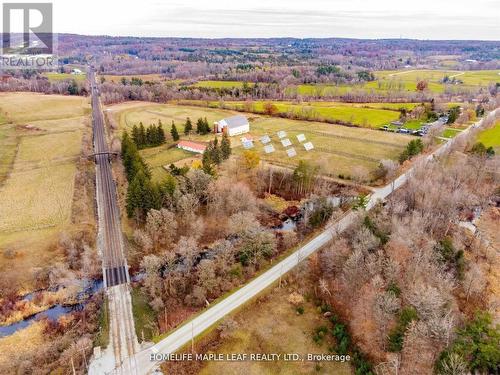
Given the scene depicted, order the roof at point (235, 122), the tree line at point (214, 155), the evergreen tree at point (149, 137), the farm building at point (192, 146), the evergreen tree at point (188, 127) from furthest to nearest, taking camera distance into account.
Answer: the evergreen tree at point (188, 127)
the roof at point (235, 122)
the evergreen tree at point (149, 137)
the farm building at point (192, 146)
the tree line at point (214, 155)

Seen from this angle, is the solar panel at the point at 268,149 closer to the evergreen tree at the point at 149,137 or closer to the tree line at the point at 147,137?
the tree line at the point at 147,137

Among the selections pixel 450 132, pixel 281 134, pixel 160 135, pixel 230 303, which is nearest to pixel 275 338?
pixel 230 303

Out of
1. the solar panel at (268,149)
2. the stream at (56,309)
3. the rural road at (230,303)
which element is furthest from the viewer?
the solar panel at (268,149)

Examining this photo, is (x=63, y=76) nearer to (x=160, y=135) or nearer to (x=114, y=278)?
(x=160, y=135)

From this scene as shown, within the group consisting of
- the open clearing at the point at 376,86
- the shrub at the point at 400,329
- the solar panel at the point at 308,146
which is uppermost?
the open clearing at the point at 376,86

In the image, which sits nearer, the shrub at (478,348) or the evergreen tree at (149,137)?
the shrub at (478,348)

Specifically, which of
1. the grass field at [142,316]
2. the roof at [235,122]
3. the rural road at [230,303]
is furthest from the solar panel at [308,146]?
the grass field at [142,316]
